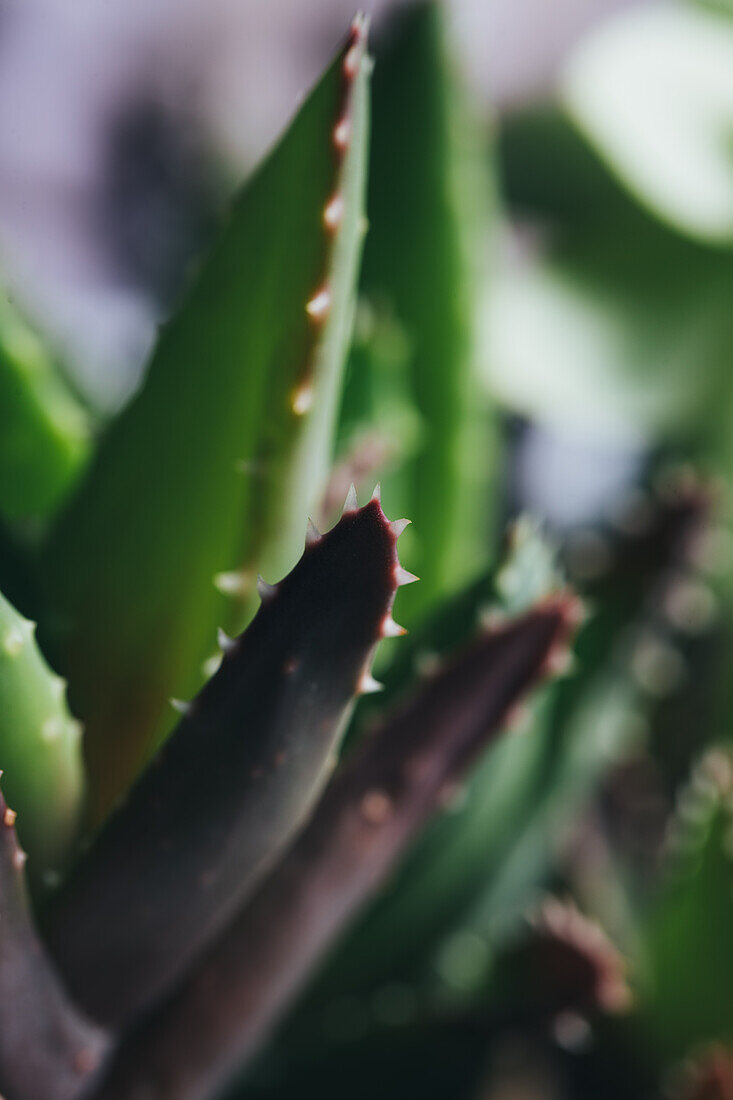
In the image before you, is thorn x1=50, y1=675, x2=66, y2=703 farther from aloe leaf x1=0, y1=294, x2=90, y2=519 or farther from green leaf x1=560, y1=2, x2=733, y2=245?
green leaf x1=560, y1=2, x2=733, y2=245

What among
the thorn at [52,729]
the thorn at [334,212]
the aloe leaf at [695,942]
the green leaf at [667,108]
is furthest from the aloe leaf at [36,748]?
the green leaf at [667,108]

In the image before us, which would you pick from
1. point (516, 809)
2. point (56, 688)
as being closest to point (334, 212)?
point (56, 688)

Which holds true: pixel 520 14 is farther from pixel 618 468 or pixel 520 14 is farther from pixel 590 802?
pixel 590 802

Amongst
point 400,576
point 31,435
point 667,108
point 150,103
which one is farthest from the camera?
point 150,103

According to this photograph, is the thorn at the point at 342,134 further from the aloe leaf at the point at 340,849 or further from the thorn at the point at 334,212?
the aloe leaf at the point at 340,849

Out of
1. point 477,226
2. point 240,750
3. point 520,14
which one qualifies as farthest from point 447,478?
point 520,14

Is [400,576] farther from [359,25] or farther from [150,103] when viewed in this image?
[150,103]

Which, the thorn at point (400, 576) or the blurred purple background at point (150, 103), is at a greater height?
the thorn at point (400, 576)
